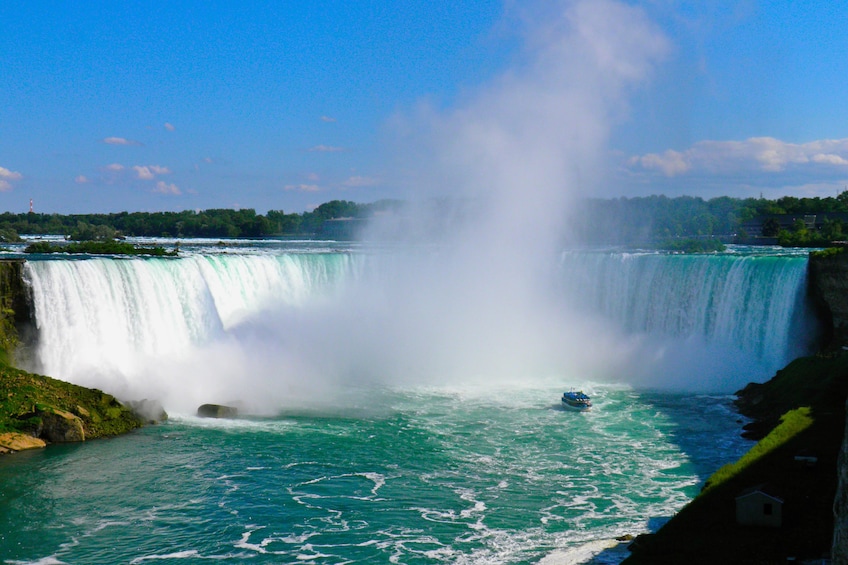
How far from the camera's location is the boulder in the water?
25.2 metres

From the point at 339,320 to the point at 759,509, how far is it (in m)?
25.9

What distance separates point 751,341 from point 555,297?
949 cm

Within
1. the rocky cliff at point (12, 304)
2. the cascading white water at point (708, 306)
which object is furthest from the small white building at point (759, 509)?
the rocky cliff at point (12, 304)

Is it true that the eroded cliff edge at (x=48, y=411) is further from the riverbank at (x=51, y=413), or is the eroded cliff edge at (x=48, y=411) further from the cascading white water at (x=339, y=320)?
the cascading white water at (x=339, y=320)

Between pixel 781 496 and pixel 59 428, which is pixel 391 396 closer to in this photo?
pixel 59 428

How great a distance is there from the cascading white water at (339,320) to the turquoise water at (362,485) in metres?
5.06

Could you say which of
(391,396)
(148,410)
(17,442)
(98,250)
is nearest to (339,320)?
(391,396)

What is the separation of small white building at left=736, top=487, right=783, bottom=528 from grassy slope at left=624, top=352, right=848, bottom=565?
0.16 metres

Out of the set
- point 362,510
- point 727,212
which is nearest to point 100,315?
point 362,510

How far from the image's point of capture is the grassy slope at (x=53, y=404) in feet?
71.3

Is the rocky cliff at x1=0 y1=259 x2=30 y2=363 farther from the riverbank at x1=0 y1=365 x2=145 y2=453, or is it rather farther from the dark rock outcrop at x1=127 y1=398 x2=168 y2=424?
the dark rock outcrop at x1=127 y1=398 x2=168 y2=424

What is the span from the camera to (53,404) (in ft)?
73.7

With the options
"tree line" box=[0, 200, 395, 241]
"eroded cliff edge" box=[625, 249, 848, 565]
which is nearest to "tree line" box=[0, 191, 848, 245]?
"tree line" box=[0, 200, 395, 241]

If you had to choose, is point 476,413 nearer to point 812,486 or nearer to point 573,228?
point 812,486
